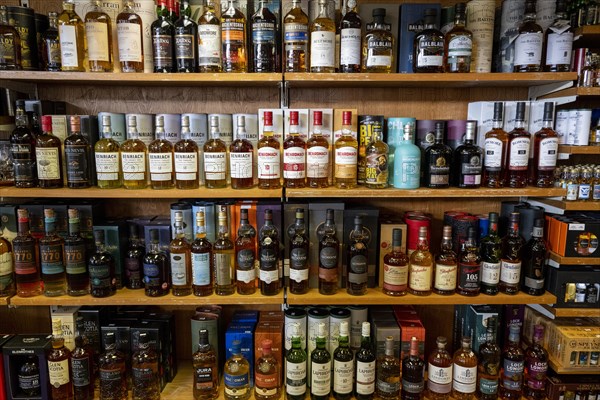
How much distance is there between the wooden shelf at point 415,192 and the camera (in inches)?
70.6

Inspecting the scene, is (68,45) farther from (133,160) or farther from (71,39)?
(133,160)

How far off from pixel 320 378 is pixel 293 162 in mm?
927

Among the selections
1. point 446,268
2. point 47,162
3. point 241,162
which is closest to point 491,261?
point 446,268

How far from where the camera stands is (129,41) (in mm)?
1768

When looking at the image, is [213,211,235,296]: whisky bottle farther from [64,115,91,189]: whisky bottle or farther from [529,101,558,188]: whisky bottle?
[529,101,558,188]: whisky bottle

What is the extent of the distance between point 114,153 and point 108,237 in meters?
0.38

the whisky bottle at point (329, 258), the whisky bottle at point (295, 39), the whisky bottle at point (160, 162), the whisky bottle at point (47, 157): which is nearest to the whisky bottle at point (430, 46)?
the whisky bottle at point (295, 39)

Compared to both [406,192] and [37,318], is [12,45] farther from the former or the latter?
[406,192]

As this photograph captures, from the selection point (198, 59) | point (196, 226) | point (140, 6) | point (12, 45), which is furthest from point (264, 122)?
point (12, 45)

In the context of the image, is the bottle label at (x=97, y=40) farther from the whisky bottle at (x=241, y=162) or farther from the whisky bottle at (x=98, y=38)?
the whisky bottle at (x=241, y=162)

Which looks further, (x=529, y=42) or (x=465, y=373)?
(x=465, y=373)

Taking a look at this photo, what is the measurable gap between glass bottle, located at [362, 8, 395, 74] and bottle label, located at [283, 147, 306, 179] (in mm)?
450

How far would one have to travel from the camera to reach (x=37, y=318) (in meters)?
2.30

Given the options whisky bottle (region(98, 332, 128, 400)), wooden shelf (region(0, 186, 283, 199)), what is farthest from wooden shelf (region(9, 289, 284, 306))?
wooden shelf (region(0, 186, 283, 199))
